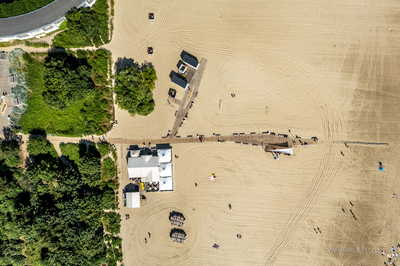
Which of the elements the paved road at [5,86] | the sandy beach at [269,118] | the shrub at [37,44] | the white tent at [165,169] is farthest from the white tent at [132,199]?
the shrub at [37,44]

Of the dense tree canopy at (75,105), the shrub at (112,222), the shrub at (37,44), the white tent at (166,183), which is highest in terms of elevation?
the shrub at (37,44)

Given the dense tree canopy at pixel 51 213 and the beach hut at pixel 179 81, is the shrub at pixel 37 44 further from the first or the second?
the beach hut at pixel 179 81

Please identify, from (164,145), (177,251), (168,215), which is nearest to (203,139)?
(164,145)

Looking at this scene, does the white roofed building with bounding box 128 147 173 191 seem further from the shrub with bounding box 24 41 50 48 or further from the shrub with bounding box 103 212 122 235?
the shrub with bounding box 24 41 50 48

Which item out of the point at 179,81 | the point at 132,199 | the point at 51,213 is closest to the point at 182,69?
the point at 179,81

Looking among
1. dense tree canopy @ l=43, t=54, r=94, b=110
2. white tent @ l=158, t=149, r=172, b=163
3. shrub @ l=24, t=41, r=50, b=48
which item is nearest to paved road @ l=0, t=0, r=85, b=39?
shrub @ l=24, t=41, r=50, b=48

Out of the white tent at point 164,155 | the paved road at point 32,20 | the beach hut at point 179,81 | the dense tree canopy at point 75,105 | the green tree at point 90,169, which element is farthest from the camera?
the dense tree canopy at point 75,105
